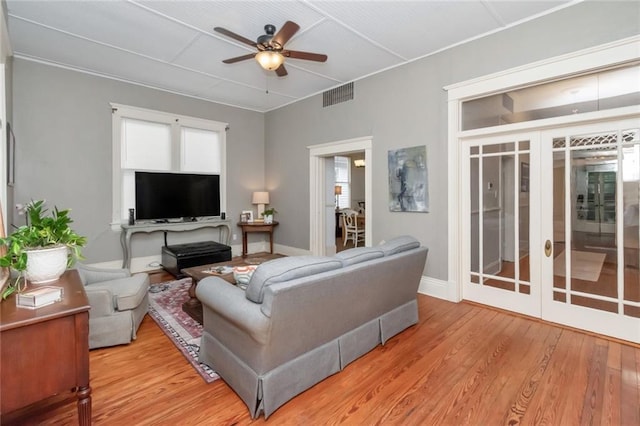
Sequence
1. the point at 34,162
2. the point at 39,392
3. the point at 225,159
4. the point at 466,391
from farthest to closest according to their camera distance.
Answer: the point at 225,159, the point at 34,162, the point at 466,391, the point at 39,392

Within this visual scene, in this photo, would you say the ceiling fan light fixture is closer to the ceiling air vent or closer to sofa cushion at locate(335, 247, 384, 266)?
the ceiling air vent

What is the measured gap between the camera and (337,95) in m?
5.14

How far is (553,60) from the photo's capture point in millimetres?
2955

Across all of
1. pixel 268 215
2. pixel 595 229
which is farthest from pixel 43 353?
pixel 268 215

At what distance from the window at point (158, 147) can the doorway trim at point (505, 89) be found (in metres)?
4.32

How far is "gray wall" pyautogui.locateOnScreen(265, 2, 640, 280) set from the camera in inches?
111

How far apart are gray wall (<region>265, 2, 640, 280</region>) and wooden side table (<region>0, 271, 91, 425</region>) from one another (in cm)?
362

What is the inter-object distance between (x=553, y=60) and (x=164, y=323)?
468cm

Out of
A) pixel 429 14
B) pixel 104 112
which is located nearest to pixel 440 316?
pixel 429 14

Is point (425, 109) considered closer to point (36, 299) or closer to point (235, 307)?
point (235, 307)

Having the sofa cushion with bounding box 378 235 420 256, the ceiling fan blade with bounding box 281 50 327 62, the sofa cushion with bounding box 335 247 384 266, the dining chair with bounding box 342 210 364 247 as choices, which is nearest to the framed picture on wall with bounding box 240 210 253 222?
the dining chair with bounding box 342 210 364 247

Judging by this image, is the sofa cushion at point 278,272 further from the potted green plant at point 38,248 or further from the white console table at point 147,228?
the white console table at point 147,228

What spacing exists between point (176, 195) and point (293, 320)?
442cm

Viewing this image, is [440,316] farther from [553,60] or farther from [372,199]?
[553,60]
